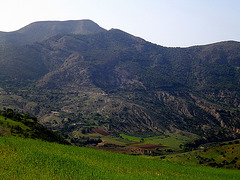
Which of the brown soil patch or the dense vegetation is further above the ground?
the dense vegetation

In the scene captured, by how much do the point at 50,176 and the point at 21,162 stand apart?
21.2 feet

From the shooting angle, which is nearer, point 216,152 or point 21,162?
point 21,162

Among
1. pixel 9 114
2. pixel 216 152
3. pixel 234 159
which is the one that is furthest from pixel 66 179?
pixel 216 152

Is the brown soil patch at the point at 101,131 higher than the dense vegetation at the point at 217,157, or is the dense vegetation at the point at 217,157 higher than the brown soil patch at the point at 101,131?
the dense vegetation at the point at 217,157

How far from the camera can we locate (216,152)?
318ft

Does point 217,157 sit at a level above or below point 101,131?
above

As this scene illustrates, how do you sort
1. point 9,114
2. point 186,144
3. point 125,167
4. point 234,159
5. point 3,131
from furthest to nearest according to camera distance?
point 186,144, point 234,159, point 9,114, point 3,131, point 125,167

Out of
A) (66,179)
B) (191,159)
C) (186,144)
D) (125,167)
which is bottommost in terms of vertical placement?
(186,144)

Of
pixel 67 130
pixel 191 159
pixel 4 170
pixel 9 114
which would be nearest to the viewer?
pixel 4 170

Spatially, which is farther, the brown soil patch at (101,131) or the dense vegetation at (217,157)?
the brown soil patch at (101,131)

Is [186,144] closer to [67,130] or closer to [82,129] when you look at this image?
[82,129]

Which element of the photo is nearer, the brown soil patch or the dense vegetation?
the dense vegetation

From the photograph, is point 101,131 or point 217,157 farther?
point 101,131

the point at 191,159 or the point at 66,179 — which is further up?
the point at 66,179
